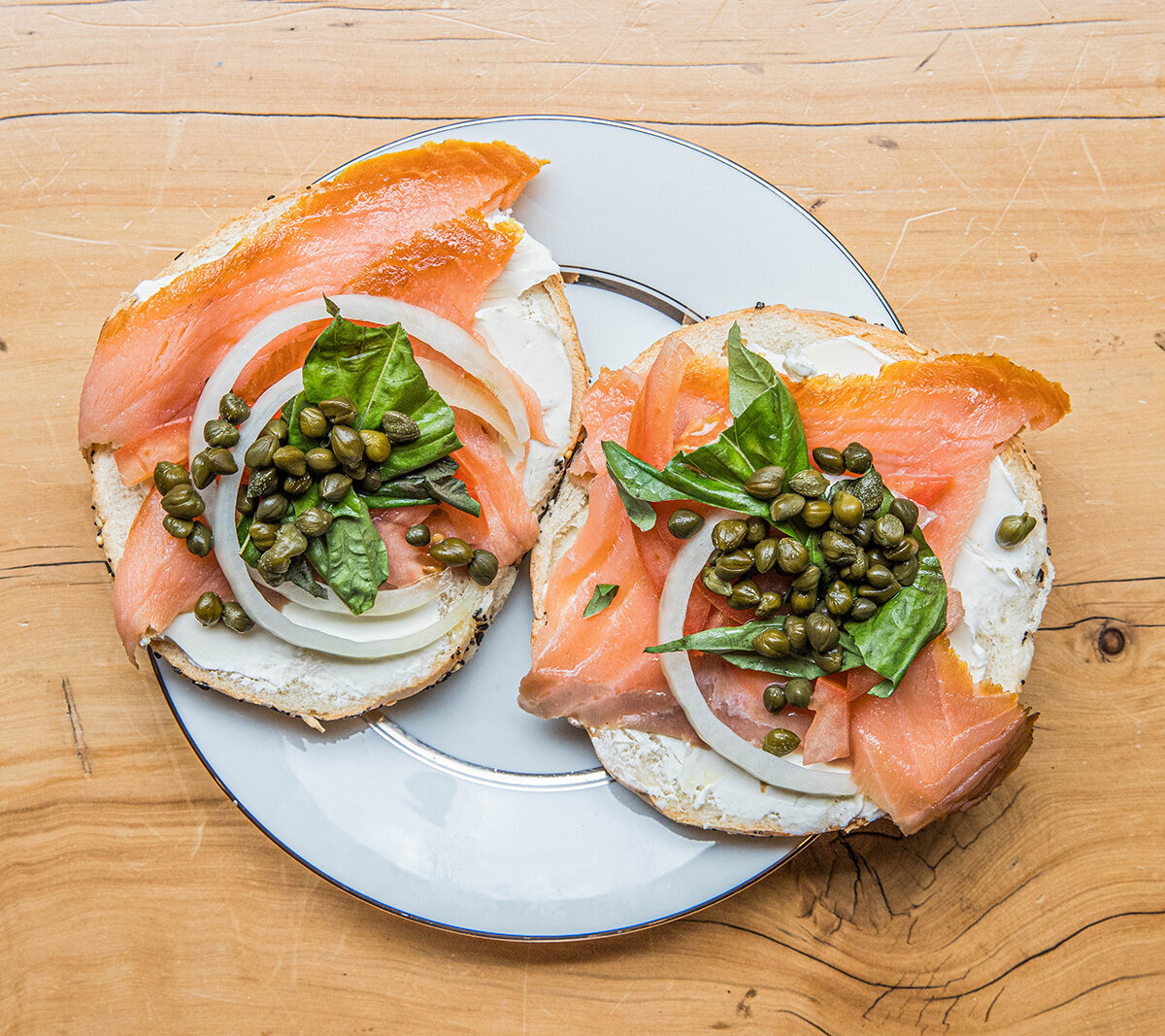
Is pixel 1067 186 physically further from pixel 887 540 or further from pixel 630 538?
pixel 630 538

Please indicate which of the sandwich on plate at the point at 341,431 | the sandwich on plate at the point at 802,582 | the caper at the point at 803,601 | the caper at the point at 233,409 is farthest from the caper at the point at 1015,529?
the caper at the point at 233,409

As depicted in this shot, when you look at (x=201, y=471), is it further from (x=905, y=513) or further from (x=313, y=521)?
(x=905, y=513)

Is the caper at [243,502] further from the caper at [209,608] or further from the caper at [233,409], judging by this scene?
the caper at [209,608]

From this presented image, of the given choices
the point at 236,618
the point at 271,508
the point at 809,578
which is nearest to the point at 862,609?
the point at 809,578

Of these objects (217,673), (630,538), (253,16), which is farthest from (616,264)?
(217,673)

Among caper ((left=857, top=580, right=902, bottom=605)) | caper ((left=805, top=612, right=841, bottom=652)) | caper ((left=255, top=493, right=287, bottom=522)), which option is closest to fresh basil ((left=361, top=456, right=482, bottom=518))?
caper ((left=255, top=493, right=287, bottom=522))
